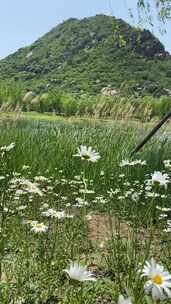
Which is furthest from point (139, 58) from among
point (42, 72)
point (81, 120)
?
point (81, 120)

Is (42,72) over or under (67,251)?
under

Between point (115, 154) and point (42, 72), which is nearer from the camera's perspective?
point (115, 154)

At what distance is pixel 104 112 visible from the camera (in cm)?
974

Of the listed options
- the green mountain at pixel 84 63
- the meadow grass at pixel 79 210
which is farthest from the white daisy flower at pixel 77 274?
the green mountain at pixel 84 63

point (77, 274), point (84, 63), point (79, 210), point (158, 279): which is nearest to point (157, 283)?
point (158, 279)

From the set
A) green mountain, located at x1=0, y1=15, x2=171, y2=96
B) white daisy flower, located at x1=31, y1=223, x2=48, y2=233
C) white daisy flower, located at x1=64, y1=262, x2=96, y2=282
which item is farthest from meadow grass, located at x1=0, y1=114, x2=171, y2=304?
green mountain, located at x1=0, y1=15, x2=171, y2=96

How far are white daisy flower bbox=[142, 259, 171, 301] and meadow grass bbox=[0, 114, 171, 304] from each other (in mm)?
221

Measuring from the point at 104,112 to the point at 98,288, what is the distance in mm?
6941

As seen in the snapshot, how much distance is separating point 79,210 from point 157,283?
3.52 m

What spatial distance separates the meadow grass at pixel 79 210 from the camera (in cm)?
280

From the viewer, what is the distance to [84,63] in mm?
101875

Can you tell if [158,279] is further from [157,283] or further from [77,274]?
[77,274]

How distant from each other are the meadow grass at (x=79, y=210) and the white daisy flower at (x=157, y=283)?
0.73ft

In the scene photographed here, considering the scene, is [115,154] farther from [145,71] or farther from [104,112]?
[145,71]
